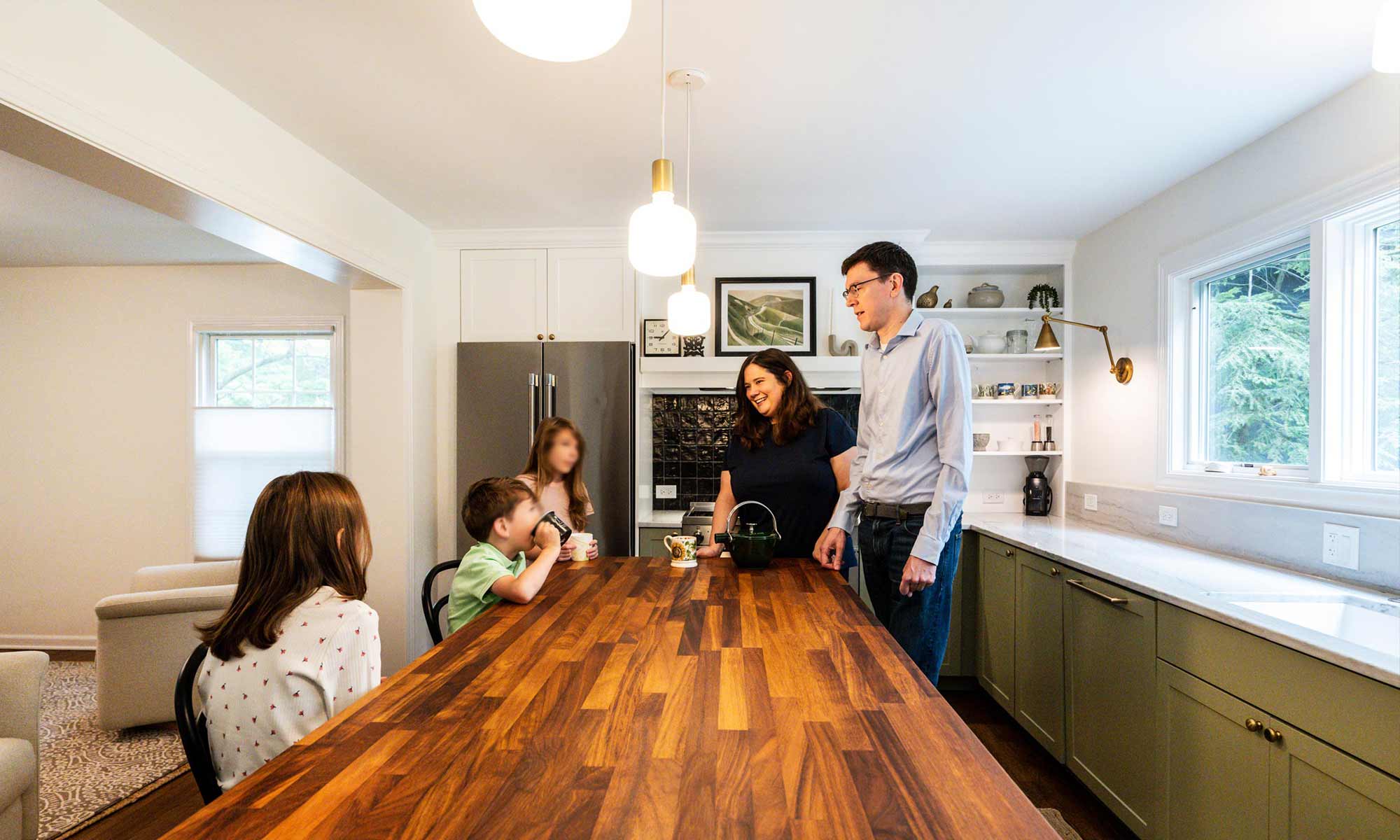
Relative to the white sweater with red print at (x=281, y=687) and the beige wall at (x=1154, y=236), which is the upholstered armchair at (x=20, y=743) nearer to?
the white sweater with red print at (x=281, y=687)

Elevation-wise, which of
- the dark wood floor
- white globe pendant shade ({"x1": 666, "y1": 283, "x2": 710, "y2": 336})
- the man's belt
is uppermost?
white globe pendant shade ({"x1": 666, "y1": 283, "x2": 710, "y2": 336})

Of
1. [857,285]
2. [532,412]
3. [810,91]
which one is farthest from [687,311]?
[532,412]

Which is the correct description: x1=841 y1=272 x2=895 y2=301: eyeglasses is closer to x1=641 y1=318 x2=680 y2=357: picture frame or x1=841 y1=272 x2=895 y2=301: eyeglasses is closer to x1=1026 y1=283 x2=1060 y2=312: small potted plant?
x1=641 y1=318 x2=680 y2=357: picture frame

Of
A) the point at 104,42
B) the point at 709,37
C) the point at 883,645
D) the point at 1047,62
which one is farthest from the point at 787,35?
the point at 104,42

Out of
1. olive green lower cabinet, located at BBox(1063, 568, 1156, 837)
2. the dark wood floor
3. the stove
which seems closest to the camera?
olive green lower cabinet, located at BBox(1063, 568, 1156, 837)

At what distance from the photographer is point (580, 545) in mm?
2443

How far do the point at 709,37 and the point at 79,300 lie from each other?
15.5ft

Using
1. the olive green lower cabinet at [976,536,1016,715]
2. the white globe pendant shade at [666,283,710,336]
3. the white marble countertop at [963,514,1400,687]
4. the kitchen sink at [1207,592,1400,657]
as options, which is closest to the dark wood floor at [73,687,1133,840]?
the olive green lower cabinet at [976,536,1016,715]

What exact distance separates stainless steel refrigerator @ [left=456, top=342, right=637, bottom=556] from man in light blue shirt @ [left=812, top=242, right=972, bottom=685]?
1660 millimetres

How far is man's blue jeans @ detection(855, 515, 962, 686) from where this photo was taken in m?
2.01

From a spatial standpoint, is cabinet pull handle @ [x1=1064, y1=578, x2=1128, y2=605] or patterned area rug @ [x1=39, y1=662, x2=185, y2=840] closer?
cabinet pull handle @ [x1=1064, y1=578, x2=1128, y2=605]

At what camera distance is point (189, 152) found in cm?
214

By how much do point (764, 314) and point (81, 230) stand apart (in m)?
3.62

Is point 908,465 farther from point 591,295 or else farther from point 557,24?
point 591,295
